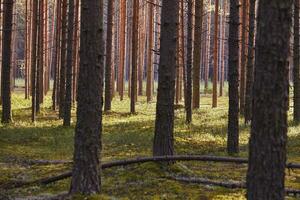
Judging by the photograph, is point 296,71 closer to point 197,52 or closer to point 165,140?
point 197,52

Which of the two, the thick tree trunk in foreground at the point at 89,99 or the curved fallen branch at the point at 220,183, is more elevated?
the thick tree trunk in foreground at the point at 89,99

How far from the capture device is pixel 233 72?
43.7 feet

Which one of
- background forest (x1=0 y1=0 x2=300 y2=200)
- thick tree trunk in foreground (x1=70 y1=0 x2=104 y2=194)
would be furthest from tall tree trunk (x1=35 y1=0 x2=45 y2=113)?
thick tree trunk in foreground (x1=70 y1=0 x2=104 y2=194)

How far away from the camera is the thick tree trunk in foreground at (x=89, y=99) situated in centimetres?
800

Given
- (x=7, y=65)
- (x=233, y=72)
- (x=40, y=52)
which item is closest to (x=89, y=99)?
(x=233, y=72)

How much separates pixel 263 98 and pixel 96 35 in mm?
3711

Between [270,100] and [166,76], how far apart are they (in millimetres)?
5605

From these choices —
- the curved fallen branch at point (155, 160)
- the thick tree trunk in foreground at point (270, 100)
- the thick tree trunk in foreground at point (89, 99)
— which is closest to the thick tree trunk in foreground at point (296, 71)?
the curved fallen branch at point (155, 160)

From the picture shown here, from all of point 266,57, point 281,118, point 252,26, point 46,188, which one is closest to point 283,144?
point 281,118

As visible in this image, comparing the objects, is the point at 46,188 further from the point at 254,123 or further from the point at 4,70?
the point at 4,70

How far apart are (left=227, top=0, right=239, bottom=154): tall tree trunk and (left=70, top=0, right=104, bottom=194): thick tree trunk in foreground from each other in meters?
5.94

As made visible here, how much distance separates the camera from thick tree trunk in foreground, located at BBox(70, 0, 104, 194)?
8000 mm

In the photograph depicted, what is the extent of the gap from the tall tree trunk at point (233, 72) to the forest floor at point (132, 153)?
608 mm

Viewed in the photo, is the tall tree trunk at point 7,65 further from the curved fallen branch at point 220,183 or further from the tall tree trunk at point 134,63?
the curved fallen branch at point 220,183
